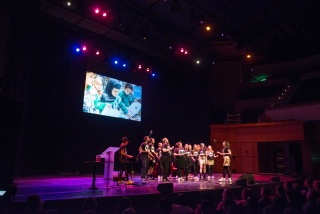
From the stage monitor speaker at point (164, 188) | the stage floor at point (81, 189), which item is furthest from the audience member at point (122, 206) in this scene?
the stage monitor speaker at point (164, 188)

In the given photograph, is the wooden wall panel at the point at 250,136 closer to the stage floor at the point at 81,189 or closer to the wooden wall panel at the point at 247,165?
the wooden wall panel at the point at 247,165

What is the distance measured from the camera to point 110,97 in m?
14.0

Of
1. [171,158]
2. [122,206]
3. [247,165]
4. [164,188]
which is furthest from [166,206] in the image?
[247,165]

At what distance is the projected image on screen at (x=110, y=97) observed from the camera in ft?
44.1

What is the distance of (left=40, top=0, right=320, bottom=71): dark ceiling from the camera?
38.9ft

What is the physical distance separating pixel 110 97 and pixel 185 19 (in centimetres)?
555

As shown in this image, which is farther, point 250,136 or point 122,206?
point 250,136

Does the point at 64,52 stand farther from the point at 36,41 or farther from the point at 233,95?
the point at 233,95

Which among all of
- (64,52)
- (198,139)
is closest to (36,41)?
(64,52)

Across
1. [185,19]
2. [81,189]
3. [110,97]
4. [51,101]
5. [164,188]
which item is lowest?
[81,189]

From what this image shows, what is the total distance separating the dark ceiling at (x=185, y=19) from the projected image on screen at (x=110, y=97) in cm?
248

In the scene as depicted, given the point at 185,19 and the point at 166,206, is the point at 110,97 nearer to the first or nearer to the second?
the point at 185,19

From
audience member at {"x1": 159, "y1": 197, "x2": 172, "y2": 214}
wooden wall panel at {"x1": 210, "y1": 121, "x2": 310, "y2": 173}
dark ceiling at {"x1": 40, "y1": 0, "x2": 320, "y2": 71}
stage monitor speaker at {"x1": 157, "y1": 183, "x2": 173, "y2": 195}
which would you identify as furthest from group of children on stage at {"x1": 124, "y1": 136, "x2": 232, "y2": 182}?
audience member at {"x1": 159, "y1": 197, "x2": 172, "y2": 214}

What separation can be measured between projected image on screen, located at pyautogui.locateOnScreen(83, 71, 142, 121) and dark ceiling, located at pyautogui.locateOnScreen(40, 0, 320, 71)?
2.48 meters
